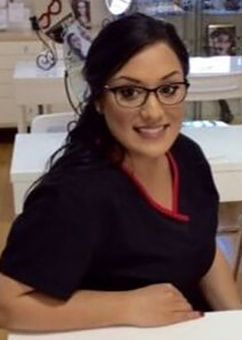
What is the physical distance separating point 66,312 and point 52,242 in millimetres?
115

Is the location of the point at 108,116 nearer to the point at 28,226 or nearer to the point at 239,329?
the point at 28,226

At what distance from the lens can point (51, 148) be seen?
2070mm

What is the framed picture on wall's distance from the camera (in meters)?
4.91

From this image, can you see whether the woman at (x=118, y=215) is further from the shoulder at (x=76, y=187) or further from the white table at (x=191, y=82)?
the white table at (x=191, y=82)

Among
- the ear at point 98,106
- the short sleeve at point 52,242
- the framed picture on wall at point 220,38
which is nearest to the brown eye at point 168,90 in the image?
the ear at point 98,106

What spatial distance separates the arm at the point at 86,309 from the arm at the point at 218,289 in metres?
0.27

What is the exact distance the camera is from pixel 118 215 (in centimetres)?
106

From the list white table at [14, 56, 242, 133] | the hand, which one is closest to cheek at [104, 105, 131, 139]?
the hand

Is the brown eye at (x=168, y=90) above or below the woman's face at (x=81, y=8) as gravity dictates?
above

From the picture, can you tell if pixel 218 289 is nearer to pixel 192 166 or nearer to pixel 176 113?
pixel 192 166

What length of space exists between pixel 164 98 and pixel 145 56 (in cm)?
8

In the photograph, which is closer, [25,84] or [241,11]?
[25,84]

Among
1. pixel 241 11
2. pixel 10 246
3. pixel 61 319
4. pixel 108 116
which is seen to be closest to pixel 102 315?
pixel 61 319

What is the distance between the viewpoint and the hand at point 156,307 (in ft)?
3.34
